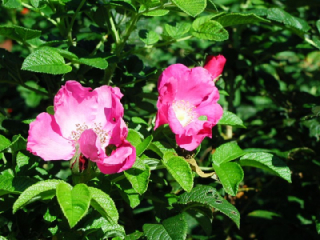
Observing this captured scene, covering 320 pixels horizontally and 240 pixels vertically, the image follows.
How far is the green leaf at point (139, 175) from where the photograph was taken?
1034 mm

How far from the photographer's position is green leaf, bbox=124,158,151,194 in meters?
1.03

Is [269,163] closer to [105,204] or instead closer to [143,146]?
[143,146]

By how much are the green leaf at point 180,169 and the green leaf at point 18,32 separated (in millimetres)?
468

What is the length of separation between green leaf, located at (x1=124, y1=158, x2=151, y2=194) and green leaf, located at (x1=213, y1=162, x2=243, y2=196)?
199mm

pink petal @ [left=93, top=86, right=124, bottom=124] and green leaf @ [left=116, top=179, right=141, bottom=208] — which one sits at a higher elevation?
pink petal @ [left=93, top=86, right=124, bottom=124]

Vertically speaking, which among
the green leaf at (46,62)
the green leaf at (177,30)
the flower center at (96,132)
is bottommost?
the flower center at (96,132)

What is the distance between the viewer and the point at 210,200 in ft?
3.77

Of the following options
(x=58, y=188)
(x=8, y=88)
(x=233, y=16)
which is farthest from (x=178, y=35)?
(x=8, y=88)

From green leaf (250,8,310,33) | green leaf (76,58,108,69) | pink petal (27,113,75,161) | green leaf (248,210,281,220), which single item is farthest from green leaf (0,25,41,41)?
green leaf (248,210,281,220)

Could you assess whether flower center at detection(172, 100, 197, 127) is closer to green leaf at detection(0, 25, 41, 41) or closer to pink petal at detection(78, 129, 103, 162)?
pink petal at detection(78, 129, 103, 162)

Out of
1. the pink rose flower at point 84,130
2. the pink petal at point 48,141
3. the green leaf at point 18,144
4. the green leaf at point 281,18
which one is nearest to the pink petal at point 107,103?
the pink rose flower at point 84,130

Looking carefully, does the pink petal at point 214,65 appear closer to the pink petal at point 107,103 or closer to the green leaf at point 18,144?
the pink petal at point 107,103

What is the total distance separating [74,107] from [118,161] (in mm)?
203

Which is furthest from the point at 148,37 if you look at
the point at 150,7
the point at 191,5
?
the point at 191,5
